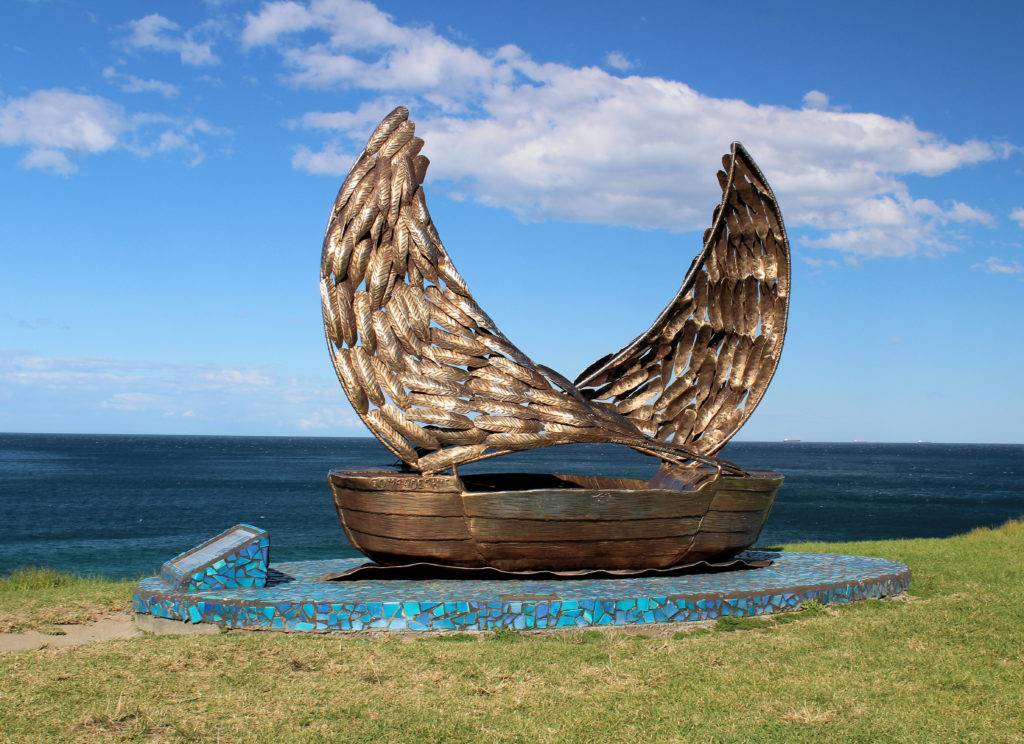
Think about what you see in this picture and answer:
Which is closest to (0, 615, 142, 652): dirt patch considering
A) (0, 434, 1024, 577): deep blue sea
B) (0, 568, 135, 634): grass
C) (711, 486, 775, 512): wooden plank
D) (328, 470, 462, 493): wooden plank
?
(0, 568, 135, 634): grass

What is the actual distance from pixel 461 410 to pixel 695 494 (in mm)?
2404

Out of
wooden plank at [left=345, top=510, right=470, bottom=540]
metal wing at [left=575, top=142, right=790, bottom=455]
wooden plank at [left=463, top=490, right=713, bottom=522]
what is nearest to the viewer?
wooden plank at [left=463, top=490, right=713, bottom=522]

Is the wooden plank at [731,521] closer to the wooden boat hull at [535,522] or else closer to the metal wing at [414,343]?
the wooden boat hull at [535,522]

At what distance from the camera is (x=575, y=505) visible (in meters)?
7.89

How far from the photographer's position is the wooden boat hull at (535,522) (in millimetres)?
7832

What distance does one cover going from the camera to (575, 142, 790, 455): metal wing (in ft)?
31.5

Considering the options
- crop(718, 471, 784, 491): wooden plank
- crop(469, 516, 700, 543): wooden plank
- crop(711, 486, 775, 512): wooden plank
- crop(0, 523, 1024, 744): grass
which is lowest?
crop(0, 523, 1024, 744): grass

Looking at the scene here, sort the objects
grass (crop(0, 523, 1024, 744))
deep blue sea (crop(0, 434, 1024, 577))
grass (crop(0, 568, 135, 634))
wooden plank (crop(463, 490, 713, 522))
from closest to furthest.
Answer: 1. grass (crop(0, 523, 1024, 744))
2. wooden plank (crop(463, 490, 713, 522))
3. grass (crop(0, 568, 135, 634))
4. deep blue sea (crop(0, 434, 1024, 577))

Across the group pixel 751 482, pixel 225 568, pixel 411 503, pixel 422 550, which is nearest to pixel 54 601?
pixel 225 568

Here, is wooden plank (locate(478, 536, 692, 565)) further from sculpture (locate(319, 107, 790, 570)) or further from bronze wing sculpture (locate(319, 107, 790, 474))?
bronze wing sculpture (locate(319, 107, 790, 474))

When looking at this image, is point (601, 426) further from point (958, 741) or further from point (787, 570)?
point (958, 741)

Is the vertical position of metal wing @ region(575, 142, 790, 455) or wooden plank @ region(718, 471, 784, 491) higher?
metal wing @ region(575, 142, 790, 455)

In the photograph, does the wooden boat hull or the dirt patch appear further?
the wooden boat hull

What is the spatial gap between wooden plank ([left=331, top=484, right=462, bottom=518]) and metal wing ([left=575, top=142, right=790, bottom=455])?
9.14ft
